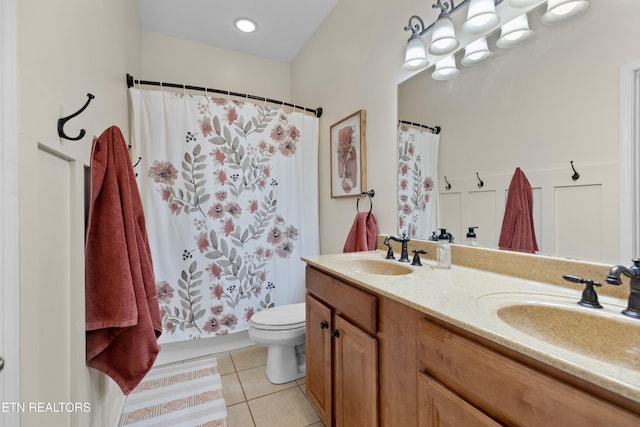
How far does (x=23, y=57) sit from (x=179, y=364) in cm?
207

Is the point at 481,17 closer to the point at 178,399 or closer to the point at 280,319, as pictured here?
the point at 280,319

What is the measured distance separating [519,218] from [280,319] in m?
1.44

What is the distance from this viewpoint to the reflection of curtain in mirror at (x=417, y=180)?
4.65ft

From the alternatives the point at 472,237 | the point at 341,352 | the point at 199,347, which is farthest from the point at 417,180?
the point at 199,347

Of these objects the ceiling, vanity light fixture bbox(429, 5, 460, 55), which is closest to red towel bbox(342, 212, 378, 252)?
vanity light fixture bbox(429, 5, 460, 55)

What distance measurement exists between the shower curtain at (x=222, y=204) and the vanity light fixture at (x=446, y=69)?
1174mm

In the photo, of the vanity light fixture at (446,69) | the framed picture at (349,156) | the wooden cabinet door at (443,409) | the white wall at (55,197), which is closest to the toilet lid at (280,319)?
the white wall at (55,197)

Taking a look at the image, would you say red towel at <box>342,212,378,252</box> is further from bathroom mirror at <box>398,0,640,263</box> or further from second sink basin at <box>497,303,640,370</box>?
second sink basin at <box>497,303,640,370</box>

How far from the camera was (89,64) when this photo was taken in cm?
103

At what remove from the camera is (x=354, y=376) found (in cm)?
105

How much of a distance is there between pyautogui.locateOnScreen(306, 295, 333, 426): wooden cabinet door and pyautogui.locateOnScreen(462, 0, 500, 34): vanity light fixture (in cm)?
137

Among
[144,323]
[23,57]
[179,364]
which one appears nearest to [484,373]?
[144,323]

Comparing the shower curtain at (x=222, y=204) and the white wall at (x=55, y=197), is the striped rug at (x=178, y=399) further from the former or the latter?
the white wall at (x=55, y=197)

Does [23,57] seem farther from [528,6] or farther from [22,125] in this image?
[528,6]
